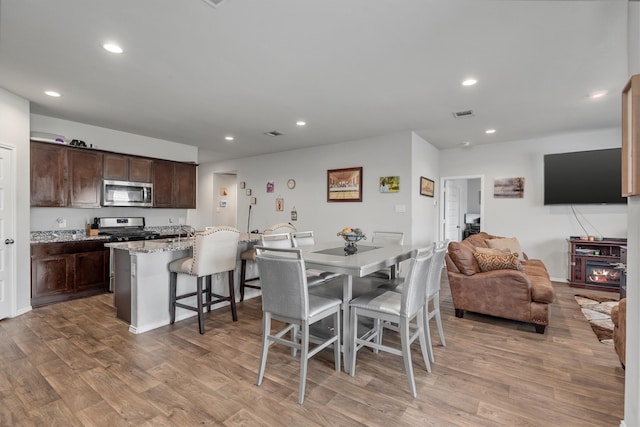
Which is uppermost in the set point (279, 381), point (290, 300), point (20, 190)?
point (20, 190)

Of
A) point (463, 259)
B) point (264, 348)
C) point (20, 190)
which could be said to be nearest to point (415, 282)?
point (264, 348)

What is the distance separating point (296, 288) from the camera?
202 centimetres

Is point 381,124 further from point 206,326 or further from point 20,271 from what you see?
point 20,271

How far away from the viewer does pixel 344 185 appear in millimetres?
5617

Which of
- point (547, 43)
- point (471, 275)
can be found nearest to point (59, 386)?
point (471, 275)

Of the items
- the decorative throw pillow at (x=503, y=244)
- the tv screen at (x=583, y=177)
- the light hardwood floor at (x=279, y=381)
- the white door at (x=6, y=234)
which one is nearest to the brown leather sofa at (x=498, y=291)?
the light hardwood floor at (x=279, y=381)

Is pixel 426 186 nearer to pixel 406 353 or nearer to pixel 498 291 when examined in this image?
pixel 498 291

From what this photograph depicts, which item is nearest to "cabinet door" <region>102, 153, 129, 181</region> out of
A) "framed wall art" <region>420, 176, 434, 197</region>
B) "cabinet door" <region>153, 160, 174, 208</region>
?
"cabinet door" <region>153, 160, 174, 208</region>

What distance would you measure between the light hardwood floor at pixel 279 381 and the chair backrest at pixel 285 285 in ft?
1.82

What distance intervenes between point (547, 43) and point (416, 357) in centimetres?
266

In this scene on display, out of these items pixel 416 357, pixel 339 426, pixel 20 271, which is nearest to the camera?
pixel 339 426

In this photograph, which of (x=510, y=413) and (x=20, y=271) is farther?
(x=20, y=271)

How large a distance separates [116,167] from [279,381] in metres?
4.28

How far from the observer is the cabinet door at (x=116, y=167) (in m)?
4.62
